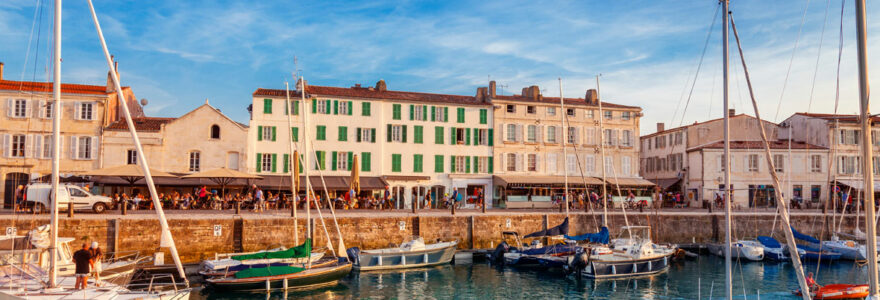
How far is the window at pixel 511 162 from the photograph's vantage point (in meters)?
46.2

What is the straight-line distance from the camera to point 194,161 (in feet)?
130

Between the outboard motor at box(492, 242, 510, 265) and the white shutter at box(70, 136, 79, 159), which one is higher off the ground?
the white shutter at box(70, 136, 79, 159)

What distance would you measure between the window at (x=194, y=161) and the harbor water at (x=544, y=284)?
17.3 m

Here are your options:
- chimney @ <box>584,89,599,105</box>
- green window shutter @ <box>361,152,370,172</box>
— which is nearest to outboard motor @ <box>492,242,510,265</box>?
green window shutter @ <box>361,152,370,172</box>

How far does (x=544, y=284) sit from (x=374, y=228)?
969 centimetres

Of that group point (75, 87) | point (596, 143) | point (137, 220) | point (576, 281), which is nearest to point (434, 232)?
point (576, 281)

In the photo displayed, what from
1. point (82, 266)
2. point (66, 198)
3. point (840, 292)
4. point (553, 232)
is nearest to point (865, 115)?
point (840, 292)

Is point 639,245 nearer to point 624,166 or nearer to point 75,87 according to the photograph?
point 624,166

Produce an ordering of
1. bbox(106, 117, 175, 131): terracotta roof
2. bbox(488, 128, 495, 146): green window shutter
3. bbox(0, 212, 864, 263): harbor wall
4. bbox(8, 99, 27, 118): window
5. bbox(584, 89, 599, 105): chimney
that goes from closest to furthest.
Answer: bbox(0, 212, 864, 263): harbor wall
bbox(8, 99, 27, 118): window
bbox(106, 117, 175, 131): terracotta roof
bbox(488, 128, 495, 146): green window shutter
bbox(584, 89, 599, 105): chimney

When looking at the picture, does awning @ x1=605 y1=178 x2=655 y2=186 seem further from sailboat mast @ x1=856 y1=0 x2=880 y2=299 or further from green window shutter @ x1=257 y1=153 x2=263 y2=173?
sailboat mast @ x1=856 y1=0 x2=880 y2=299

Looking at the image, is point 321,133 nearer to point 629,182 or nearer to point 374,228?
point 374,228

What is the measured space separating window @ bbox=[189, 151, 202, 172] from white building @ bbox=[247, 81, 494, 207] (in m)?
3.05

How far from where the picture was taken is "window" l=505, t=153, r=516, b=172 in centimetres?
4616

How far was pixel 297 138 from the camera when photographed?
40.9m
